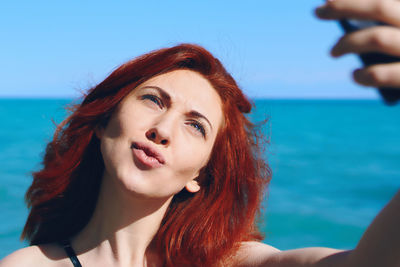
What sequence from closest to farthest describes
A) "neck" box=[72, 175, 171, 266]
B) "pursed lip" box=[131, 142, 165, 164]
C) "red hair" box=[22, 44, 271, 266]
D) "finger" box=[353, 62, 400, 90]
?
"finger" box=[353, 62, 400, 90], "pursed lip" box=[131, 142, 165, 164], "neck" box=[72, 175, 171, 266], "red hair" box=[22, 44, 271, 266]

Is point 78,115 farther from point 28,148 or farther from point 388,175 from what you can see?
point 28,148

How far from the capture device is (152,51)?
2.72 metres

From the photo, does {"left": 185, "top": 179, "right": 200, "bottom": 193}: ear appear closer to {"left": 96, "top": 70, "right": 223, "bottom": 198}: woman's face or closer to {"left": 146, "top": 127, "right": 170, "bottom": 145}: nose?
{"left": 96, "top": 70, "right": 223, "bottom": 198}: woman's face

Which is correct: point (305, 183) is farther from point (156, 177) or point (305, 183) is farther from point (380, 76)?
point (380, 76)

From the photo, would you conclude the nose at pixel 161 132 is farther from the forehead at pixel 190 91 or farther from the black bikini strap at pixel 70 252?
the black bikini strap at pixel 70 252

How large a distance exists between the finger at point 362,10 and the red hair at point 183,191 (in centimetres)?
187

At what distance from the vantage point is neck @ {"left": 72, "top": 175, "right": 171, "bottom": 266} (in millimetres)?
2607

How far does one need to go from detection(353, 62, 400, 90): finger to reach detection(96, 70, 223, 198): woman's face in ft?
5.27

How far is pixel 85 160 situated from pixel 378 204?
14.7 m

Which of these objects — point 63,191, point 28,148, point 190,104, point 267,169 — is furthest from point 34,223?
point 28,148

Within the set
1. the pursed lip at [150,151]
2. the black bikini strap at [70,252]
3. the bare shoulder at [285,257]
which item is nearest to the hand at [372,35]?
the bare shoulder at [285,257]

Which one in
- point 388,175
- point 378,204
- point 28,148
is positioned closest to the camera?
point 378,204

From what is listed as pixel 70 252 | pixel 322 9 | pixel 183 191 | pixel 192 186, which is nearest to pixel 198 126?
pixel 192 186


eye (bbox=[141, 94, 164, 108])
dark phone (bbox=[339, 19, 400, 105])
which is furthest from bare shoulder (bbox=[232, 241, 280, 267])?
dark phone (bbox=[339, 19, 400, 105])
